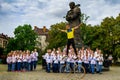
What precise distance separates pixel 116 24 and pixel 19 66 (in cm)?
4755

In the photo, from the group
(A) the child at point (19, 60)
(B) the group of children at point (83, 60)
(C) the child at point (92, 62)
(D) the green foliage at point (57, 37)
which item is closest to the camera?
(B) the group of children at point (83, 60)

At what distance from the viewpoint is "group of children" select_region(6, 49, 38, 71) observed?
105 feet

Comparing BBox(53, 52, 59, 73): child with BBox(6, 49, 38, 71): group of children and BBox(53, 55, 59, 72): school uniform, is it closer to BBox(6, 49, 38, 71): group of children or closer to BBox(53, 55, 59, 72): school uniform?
BBox(53, 55, 59, 72): school uniform

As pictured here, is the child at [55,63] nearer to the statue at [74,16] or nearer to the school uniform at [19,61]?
the statue at [74,16]

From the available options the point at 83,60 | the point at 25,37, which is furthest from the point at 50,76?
the point at 25,37

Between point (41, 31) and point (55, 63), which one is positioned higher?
point (41, 31)

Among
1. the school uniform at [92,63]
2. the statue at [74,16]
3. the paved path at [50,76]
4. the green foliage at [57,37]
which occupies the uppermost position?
the green foliage at [57,37]

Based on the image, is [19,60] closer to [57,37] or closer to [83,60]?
[83,60]

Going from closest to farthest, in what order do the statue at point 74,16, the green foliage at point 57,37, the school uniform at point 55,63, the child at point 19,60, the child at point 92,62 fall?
the child at point 92,62 < the school uniform at point 55,63 < the statue at point 74,16 < the child at point 19,60 < the green foliage at point 57,37

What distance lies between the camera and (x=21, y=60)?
1273 inches

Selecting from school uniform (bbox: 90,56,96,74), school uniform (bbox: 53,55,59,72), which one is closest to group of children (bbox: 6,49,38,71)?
school uniform (bbox: 53,55,59,72)

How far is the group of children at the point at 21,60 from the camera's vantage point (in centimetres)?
3216

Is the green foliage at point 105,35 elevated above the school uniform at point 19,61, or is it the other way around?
the green foliage at point 105,35

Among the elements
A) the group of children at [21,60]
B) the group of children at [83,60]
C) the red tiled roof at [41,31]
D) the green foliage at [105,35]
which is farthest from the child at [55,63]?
the red tiled roof at [41,31]
